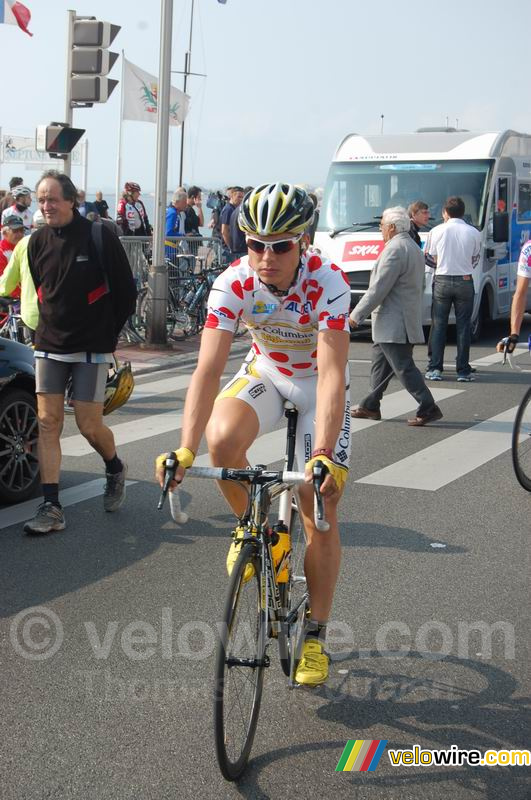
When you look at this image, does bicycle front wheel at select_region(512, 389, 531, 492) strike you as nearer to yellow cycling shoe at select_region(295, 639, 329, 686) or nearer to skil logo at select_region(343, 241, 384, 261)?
yellow cycling shoe at select_region(295, 639, 329, 686)

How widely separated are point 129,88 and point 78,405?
759 inches

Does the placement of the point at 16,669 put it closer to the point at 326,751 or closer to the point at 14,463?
the point at 326,751

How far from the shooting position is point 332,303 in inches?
162

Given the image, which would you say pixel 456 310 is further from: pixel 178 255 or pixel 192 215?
pixel 192 215

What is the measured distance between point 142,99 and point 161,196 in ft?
33.9

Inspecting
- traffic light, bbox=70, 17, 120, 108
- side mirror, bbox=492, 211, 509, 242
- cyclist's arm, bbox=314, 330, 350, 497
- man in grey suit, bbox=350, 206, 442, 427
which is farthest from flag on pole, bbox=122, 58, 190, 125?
cyclist's arm, bbox=314, 330, 350, 497

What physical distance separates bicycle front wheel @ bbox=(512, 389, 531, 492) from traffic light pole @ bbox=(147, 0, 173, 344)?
8.20 metres

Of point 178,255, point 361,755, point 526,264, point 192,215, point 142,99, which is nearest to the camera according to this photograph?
point 361,755

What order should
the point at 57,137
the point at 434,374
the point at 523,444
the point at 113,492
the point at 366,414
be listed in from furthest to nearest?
the point at 434,374 → the point at 57,137 → the point at 366,414 → the point at 523,444 → the point at 113,492

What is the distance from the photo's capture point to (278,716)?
418cm

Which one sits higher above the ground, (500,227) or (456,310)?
(500,227)

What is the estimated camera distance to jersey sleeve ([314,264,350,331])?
4109 millimetres

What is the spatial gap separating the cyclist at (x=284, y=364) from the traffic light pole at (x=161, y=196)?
35.6 ft

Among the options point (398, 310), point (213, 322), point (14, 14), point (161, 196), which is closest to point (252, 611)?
point (213, 322)
